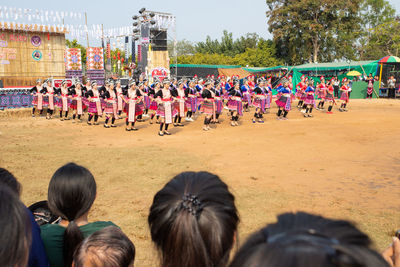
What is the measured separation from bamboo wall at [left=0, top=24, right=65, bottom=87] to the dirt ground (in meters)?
11.6

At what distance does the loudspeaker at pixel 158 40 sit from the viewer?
77.4 ft

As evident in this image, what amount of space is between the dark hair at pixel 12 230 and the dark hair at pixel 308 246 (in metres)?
0.74

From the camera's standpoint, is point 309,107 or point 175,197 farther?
point 309,107

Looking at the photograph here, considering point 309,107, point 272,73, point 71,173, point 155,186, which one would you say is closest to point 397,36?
point 272,73

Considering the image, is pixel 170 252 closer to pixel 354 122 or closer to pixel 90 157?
pixel 90 157

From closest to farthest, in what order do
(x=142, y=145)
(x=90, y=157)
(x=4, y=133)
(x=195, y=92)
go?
(x=90, y=157) → (x=142, y=145) → (x=4, y=133) → (x=195, y=92)

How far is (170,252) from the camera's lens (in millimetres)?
1297

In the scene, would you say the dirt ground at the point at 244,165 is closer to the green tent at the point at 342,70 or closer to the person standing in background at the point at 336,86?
the person standing in background at the point at 336,86

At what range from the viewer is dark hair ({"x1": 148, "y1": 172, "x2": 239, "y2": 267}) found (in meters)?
1.27

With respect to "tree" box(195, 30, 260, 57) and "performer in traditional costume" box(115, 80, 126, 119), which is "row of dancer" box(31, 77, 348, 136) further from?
"tree" box(195, 30, 260, 57)

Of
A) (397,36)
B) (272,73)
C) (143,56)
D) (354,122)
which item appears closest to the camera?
(354,122)

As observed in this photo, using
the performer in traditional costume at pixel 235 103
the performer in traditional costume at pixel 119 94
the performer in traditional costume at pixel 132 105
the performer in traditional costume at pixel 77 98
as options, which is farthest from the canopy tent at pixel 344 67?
the performer in traditional costume at pixel 77 98

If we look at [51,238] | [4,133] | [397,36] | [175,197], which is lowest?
[4,133]

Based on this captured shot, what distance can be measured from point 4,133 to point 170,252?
1143cm
